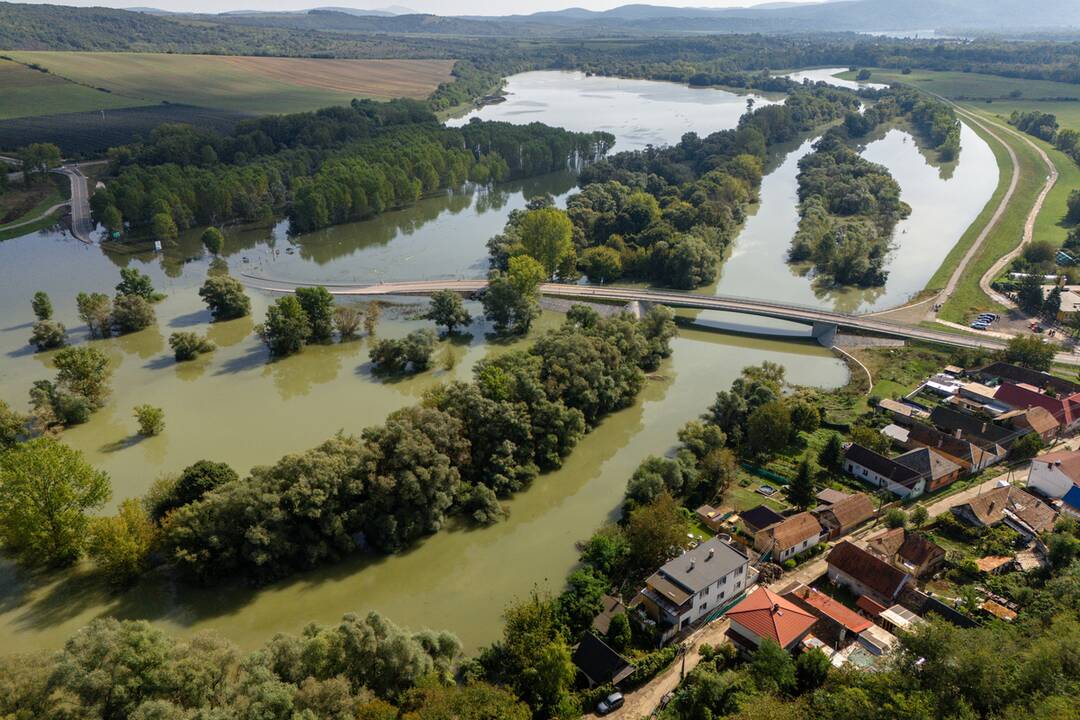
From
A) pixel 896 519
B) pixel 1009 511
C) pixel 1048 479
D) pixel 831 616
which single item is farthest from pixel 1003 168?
pixel 831 616

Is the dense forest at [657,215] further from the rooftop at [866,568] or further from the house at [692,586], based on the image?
the house at [692,586]

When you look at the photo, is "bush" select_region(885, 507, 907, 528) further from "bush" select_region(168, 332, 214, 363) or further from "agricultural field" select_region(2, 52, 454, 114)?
"agricultural field" select_region(2, 52, 454, 114)

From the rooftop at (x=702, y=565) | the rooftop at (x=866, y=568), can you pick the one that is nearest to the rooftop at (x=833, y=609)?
the rooftop at (x=866, y=568)

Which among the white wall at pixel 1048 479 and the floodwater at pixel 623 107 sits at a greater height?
the floodwater at pixel 623 107

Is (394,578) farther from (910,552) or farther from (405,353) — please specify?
(910,552)

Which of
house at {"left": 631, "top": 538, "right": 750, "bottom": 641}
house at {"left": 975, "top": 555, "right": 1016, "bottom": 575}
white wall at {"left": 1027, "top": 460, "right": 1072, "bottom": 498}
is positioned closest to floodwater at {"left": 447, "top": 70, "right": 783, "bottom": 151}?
white wall at {"left": 1027, "top": 460, "right": 1072, "bottom": 498}
